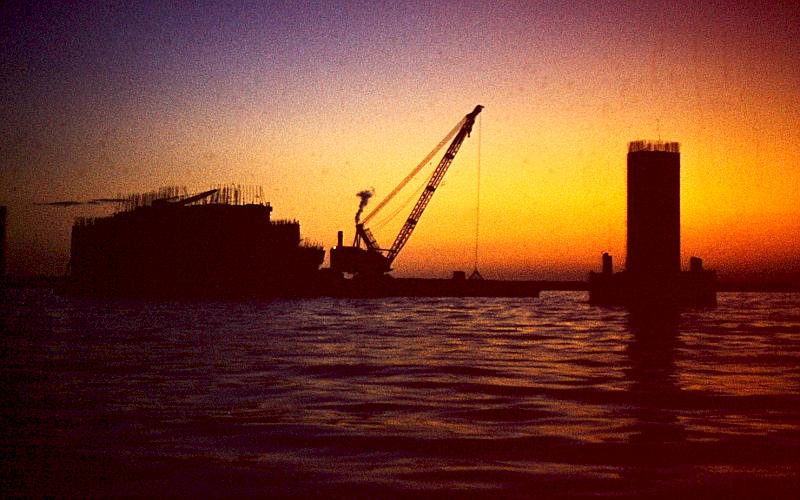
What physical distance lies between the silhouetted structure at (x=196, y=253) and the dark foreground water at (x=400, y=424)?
93.2 m

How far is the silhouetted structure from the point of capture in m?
118

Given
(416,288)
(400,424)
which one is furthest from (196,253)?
(400,424)

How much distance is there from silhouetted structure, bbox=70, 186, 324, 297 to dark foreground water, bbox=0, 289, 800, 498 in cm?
9319

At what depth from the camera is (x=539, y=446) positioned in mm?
11008

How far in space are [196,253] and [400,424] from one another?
11202cm

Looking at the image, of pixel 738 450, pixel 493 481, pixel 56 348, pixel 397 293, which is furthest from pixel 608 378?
pixel 397 293

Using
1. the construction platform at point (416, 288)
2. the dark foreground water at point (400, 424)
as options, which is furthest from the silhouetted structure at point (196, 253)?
the dark foreground water at point (400, 424)

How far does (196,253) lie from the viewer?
120312 mm

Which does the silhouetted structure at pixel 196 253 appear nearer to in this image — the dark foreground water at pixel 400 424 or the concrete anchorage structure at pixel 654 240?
the concrete anchorage structure at pixel 654 240

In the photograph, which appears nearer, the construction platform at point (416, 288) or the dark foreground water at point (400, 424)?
the dark foreground water at point (400, 424)

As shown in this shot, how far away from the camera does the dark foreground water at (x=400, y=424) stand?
9.12m

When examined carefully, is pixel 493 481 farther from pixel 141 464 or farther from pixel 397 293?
pixel 397 293

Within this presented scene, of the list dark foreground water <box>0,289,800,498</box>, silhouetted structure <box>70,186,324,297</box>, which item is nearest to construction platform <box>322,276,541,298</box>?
silhouetted structure <box>70,186,324,297</box>

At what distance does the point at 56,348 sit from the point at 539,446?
2219cm
